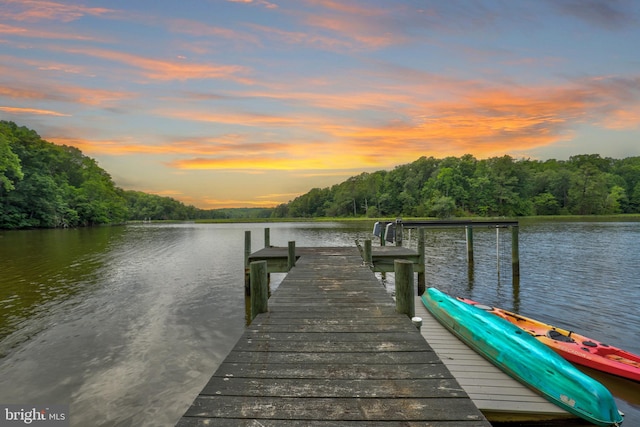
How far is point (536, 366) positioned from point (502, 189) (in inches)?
4363

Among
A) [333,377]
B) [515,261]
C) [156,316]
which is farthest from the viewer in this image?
[515,261]

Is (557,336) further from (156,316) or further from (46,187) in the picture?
(46,187)

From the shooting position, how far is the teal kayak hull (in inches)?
186

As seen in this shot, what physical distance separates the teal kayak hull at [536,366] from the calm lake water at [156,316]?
5.72 feet

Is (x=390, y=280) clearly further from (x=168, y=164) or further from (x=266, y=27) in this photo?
(x=168, y=164)

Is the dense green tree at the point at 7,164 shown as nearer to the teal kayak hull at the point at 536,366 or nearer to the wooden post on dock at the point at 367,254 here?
the wooden post on dock at the point at 367,254

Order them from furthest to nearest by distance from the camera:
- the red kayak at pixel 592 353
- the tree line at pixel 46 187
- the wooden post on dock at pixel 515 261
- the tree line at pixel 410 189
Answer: the tree line at pixel 410 189
the tree line at pixel 46 187
the wooden post on dock at pixel 515 261
the red kayak at pixel 592 353

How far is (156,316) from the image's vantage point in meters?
11.9

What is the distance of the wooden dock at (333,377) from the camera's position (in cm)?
266

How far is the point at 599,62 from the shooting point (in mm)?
22688

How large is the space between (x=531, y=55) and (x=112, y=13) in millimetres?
24882

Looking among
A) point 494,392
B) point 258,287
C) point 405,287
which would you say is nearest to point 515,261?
point 494,392

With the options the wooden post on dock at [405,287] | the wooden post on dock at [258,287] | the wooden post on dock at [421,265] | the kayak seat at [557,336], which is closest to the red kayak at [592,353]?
the kayak seat at [557,336]

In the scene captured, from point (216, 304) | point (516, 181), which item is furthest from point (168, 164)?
point (516, 181)
